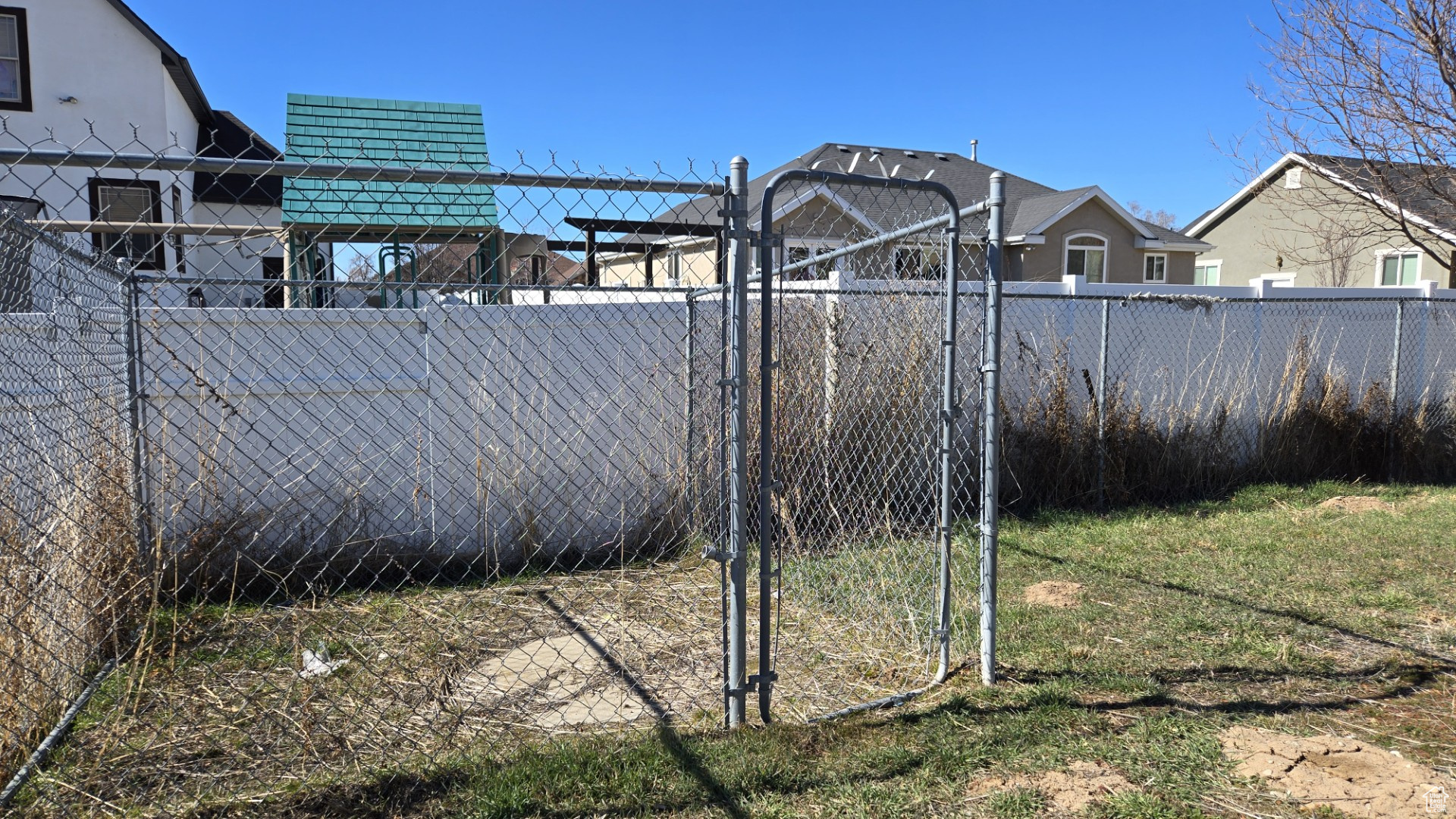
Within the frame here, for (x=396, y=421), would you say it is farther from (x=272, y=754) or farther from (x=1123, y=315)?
(x=1123, y=315)

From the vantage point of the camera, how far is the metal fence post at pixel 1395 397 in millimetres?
8500

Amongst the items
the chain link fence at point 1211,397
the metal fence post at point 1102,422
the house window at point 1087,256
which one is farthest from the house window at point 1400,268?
the metal fence post at point 1102,422

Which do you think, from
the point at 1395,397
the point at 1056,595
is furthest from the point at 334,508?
the point at 1395,397

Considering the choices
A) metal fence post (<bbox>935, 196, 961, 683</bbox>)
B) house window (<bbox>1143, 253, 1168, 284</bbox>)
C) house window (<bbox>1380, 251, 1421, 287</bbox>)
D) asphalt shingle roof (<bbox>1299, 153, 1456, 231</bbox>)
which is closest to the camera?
metal fence post (<bbox>935, 196, 961, 683</bbox>)

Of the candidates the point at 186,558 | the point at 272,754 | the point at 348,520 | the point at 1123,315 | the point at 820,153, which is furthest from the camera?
the point at 820,153

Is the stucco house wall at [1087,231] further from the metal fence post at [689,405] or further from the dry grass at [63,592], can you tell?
the dry grass at [63,592]

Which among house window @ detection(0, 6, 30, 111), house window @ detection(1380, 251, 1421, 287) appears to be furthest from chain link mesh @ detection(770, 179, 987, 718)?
house window @ detection(1380, 251, 1421, 287)

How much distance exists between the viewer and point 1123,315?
7945 millimetres

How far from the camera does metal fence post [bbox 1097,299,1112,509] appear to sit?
288 inches

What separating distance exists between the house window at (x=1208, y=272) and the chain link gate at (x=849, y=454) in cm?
2047

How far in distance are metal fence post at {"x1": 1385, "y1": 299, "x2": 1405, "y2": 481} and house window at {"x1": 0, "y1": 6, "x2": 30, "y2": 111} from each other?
1760 cm

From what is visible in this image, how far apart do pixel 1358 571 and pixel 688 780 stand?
4.43m

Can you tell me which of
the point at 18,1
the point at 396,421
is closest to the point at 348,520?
the point at 396,421

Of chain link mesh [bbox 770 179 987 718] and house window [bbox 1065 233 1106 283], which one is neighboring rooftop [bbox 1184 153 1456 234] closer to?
chain link mesh [bbox 770 179 987 718]
